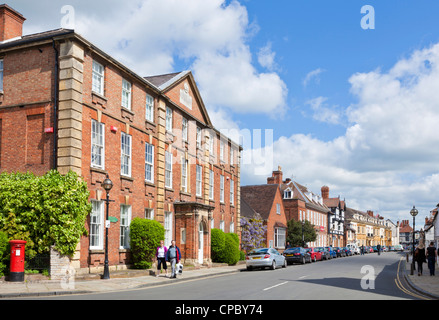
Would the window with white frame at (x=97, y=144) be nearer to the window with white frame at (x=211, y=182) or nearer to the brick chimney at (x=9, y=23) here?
the brick chimney at (x=9, y=23)

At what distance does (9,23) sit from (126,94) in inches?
264

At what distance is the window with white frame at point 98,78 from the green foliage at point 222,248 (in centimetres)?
1559

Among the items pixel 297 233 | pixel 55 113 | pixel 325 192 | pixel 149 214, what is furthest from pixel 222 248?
pixel 325 192

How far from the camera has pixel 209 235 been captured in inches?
1278

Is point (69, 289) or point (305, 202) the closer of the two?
point (69, 289)

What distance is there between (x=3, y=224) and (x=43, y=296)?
230 inches

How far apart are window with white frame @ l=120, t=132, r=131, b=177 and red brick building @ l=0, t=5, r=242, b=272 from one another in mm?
52

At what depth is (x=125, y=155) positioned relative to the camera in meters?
24.6

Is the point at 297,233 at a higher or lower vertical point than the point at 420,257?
lower

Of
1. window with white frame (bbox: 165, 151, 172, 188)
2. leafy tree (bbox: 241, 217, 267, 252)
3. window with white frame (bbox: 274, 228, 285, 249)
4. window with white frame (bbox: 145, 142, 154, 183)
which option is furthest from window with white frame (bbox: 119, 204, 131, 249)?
window with white frame (bbox: 274, 228, 285, 249)

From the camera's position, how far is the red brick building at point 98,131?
2066cm

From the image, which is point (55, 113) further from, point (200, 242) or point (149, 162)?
point (200, 242)
